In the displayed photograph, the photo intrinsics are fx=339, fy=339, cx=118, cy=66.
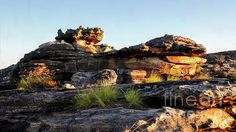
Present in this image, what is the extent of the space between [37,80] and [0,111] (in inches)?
305

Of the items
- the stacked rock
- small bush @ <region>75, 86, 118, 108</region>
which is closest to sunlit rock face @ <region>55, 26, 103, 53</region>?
the stacked rock

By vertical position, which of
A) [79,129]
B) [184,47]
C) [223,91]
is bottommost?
[79,129]

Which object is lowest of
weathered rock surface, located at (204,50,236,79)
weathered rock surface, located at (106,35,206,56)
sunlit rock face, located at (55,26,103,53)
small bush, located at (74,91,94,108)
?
small bush, located at (74,91,94,108)

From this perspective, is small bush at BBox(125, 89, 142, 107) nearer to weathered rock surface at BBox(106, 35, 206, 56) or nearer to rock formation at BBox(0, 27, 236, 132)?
rock formation at BBox(0, 27, 236, 132)

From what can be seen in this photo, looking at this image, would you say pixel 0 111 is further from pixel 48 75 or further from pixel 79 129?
pixel 48 75

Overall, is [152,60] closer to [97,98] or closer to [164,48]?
[164,48]

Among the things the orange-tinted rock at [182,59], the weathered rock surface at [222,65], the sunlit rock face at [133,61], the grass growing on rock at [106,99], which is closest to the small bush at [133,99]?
the grass growing on rock at [106,99]

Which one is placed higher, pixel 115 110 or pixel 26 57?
pixel 26 57

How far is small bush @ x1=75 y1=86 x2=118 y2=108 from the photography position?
38.0 ft

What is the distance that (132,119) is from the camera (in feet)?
30.3

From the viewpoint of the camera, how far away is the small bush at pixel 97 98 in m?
11.6

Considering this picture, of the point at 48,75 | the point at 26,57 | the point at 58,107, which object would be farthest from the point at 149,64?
the point at 58,107

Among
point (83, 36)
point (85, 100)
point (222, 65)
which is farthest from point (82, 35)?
point (85, 100)

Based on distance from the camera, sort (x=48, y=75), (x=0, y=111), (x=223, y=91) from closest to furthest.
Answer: (x=223, y=91)
(x=0, y=111)
(x=48, y=75)
